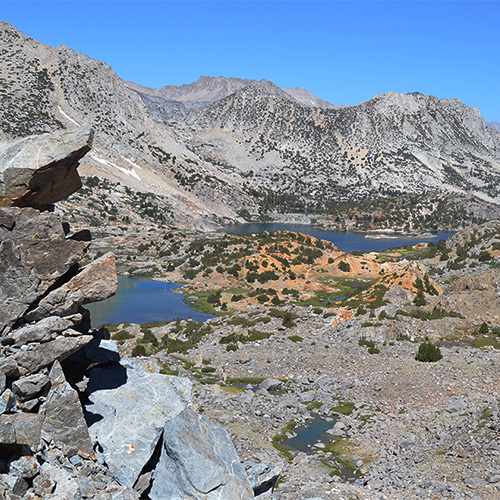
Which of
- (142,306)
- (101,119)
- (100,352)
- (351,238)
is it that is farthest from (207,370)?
(101,119)

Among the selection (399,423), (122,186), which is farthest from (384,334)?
(122,186)

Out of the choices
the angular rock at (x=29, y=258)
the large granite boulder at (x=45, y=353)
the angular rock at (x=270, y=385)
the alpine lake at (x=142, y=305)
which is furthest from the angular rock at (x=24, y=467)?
the alpine lake at (x=142, y=305)

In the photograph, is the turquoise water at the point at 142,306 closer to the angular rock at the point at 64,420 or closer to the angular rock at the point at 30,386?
the angular rock at the point at 64,420

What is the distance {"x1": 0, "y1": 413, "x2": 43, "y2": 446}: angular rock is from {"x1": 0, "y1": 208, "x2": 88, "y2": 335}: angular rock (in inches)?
86.7

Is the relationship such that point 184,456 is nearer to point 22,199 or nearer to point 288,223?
point 22,199

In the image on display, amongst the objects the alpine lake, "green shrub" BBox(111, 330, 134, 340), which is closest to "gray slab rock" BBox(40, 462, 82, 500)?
"green shrub" BBox(111, 330, 134, 340)

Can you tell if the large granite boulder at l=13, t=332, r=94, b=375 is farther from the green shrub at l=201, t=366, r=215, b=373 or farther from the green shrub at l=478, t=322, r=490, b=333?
the green shrub at l=478, t=322, r=490, b=333

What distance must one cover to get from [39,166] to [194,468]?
8.50 metres

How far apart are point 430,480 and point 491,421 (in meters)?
4.67

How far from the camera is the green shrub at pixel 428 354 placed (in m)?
31.0

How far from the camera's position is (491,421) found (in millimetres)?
20688

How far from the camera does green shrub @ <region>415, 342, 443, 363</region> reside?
31047 mm

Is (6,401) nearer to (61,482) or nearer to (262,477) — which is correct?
(61,482)

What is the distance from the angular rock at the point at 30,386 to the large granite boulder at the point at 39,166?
427 cm
